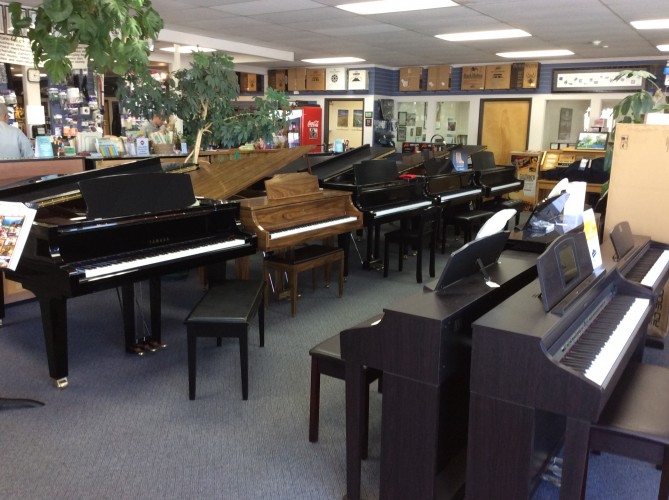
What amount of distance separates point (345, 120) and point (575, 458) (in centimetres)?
1161

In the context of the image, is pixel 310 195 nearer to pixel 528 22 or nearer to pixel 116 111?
pixel 528 22

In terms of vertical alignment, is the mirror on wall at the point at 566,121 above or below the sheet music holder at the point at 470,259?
above

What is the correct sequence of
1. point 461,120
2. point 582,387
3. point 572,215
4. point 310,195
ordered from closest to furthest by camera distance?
point 582,387, point 572,215, point 310,195, point 461,120

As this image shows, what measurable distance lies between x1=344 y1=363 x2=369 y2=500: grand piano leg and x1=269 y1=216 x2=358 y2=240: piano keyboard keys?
2192 mm

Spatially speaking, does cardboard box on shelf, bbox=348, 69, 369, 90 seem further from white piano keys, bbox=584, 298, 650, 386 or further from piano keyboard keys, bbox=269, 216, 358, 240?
white piano keys, bbox=584, 298, 650, 386

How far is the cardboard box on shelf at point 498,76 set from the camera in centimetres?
1096

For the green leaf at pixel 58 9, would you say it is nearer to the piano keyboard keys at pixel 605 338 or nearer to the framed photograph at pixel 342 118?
the piano keyboard keys at pixel 605 338

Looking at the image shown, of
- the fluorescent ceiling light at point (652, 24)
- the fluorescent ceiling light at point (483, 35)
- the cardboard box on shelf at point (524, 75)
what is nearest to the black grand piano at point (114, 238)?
the fluorescent ceiling light at point (483, 35)

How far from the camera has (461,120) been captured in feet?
40.4

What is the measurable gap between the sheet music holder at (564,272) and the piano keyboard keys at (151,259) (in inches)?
84.4

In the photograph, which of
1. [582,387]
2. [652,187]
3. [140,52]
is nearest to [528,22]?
[652,187]

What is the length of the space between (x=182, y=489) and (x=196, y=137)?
356cm

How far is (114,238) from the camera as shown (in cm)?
324

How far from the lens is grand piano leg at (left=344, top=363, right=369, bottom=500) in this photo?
2.12 metres
